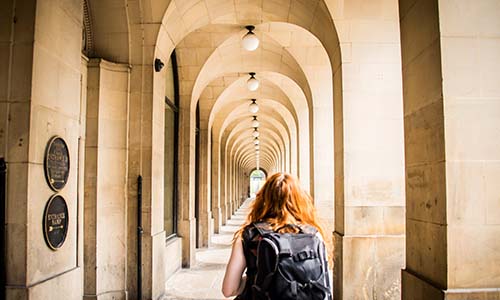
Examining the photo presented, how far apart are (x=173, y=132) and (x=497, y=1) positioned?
8.67m

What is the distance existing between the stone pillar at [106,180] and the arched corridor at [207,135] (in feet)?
0.08

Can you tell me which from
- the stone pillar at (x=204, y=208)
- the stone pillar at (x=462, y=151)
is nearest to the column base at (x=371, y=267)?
the stone pillar at (x=462, y=151)

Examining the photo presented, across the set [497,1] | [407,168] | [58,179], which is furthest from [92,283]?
[497,1]

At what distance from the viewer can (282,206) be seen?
2896mm

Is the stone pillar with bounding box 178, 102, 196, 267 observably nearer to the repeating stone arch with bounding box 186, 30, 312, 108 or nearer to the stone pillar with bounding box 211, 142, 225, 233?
the repeating stone arch with bounding box 186, 30, 312, 108

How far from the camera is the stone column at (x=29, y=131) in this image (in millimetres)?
3645

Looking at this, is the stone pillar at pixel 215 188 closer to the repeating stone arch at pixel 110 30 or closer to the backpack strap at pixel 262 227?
the repeating stone arch at pixel 110 30

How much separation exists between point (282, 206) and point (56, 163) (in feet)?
7.71

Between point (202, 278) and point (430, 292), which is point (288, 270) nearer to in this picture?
point (430, 292)

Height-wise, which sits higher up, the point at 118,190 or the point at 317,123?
Result: the point at 317,123

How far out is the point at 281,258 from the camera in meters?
2.59

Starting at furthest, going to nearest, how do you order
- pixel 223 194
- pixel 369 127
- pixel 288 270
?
pixel 223 194
pixel 369 127
pixel 288 270

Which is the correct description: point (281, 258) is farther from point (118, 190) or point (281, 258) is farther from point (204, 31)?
point (204, 31)

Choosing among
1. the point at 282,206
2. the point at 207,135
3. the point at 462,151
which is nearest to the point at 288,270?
the point at 282,206
